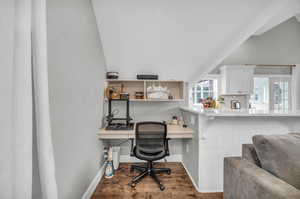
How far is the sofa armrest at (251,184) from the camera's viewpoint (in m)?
0.69

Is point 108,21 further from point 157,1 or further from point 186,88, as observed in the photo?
point 186,88

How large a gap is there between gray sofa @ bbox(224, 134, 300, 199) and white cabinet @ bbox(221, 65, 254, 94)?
324 cm

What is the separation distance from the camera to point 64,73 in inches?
46.4

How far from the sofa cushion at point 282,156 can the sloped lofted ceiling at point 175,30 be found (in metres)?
1.50

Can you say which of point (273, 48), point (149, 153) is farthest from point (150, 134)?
point (273, 48)

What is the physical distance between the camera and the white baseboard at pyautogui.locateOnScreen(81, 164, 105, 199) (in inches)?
61.3

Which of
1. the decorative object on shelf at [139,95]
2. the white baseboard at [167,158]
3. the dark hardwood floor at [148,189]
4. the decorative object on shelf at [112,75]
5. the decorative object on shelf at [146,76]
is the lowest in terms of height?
the dark hardwood floor at [148,189]

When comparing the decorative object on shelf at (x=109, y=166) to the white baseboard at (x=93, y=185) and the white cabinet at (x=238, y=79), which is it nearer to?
the white baseboard at (x=93, y=185)

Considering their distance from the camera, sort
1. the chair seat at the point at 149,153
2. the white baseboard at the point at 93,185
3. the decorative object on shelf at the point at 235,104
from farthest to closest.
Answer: the decorative object on shelf at the point at 235,104
the chair seat at the point at 149,153
the white baseboard at the point at 93,185

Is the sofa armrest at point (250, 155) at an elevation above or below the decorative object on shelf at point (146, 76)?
below

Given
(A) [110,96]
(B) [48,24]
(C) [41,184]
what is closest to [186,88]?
(A) [110,96]

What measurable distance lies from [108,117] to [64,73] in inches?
49.8

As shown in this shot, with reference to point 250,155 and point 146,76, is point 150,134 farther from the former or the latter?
point 250,155

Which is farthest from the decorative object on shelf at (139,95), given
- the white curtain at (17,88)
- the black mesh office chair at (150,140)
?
the white curtain at (17,88)
